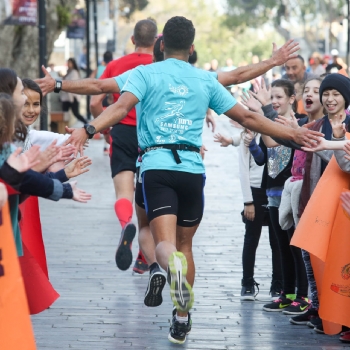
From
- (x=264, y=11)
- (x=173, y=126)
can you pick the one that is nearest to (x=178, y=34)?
(x=173, y=126)

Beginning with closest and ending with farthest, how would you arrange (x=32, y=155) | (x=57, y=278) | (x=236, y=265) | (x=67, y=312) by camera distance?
1. (x=32, y=155)
2. (x=67, y=312)
3. (x=57, y=278)
4. (x=236, y=265)

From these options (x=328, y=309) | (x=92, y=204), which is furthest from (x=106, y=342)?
(x=92, y=204)

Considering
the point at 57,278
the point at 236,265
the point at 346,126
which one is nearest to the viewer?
the point at 346,126

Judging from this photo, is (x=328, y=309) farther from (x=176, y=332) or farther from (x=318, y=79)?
(x=318, y=79)

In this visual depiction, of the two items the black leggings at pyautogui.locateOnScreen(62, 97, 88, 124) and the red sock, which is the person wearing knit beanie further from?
the black leggings at pyautogui.locateOnScreen(62, 97, 88, 124)

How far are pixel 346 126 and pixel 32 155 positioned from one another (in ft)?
9.35

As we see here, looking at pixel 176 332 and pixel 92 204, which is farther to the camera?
pixel 92 204

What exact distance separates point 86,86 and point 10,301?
2748 mm

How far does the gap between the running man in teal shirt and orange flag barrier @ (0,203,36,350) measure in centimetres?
167

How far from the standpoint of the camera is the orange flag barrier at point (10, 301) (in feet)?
15.2

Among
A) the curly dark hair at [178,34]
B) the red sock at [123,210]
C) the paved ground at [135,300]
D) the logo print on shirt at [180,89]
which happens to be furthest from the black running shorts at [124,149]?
the logo print on shirt at [180,89]

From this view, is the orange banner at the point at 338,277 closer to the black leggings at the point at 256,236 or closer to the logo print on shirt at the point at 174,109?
the logo print on shirt at the point at 174,109

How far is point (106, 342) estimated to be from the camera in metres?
6.63

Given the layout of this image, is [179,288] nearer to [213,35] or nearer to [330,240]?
[330,240]
